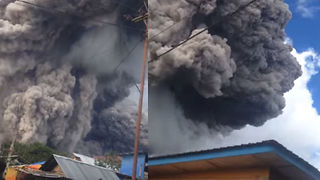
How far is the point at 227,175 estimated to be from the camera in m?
1.91

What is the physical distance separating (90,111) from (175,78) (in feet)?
23.5

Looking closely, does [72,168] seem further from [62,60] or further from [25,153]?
[62,60]

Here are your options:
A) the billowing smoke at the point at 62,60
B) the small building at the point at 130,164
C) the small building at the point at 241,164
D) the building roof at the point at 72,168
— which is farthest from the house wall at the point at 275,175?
the billowing smoke at the point at 62,60

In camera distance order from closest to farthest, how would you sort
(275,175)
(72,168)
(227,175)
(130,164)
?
(275,175)
(227,175)
(72,168)
(130,164)

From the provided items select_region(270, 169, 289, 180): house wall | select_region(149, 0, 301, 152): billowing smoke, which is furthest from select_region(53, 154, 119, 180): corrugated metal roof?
select_region(149, 0, 301, 152): billowing smoke

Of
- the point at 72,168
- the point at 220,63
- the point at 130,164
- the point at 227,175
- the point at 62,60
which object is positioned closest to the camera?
the point at 227,175

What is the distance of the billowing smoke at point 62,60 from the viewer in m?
10.3

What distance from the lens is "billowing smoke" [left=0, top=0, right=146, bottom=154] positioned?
10312 millimetres

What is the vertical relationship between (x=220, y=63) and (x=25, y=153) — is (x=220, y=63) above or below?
above

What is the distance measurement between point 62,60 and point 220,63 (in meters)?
5.72

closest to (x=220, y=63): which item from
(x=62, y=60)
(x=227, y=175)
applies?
(x=62, y=60)

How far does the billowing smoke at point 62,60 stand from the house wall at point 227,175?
21.6 feet

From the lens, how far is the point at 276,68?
1502cm

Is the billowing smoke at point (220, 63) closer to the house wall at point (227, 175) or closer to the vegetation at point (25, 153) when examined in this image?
the vegetation at point (25, 153)
